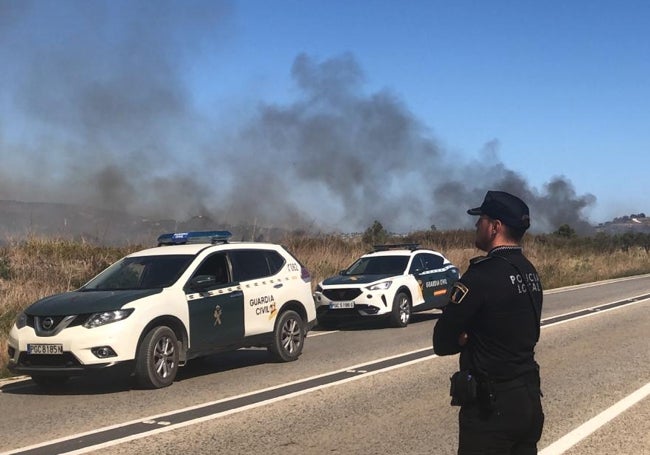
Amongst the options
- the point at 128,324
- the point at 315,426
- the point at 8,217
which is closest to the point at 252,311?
the point at 128,324

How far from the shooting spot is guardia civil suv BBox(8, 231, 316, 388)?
831cm

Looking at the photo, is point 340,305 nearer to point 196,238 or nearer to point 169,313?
point 196,238

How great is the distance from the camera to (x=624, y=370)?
31.3 ft

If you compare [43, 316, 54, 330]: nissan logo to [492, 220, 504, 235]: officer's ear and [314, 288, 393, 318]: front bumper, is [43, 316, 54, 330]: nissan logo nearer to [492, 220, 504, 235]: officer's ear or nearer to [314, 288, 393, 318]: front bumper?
[492, 220, 504, 235]: officer's ear

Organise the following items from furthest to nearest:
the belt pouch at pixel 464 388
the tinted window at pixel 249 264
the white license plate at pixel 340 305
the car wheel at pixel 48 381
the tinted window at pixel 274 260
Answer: the white license plate at pixel 340 305
the tinted window at pixel 274 260
the tinted window at pixel 249 264
the car wheel at pixel 48 381
the belt pouch at pixel 464 388

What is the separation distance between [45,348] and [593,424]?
5836mm

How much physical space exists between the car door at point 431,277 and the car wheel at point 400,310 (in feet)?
2.44

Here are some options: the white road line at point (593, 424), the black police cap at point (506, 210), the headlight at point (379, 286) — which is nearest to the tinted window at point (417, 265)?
the headlight at point (379, 286)

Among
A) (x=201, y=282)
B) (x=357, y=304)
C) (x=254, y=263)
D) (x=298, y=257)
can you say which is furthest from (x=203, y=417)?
(x=298, y=257)

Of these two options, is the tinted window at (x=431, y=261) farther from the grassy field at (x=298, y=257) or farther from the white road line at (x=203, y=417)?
the white road line at (x=203, y=417)

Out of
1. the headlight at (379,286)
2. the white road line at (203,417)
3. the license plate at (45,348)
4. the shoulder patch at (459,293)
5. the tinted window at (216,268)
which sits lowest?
the white road line at (203,417)

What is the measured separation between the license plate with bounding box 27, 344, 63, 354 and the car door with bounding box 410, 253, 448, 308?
9.08 m

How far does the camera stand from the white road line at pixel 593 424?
5934 mm

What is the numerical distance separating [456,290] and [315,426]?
3856 mm
